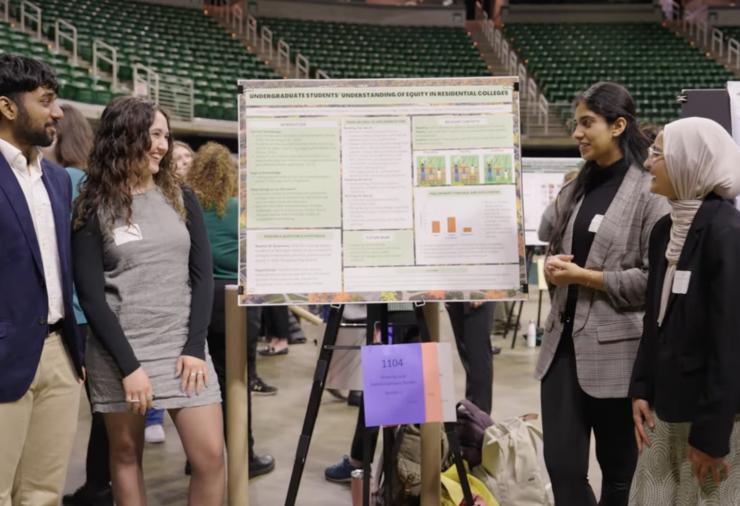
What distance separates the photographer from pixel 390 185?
7.41 ft

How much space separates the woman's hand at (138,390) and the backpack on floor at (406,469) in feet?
3.27

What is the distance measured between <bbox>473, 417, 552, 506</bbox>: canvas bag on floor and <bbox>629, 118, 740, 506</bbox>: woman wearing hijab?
92 centimetres

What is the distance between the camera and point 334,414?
14.5ft

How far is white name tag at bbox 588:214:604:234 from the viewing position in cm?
204

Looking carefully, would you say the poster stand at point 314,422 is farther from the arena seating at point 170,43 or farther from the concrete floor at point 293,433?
the arena seating at point 170,43

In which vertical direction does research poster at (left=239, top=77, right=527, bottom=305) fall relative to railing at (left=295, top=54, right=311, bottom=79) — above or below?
below

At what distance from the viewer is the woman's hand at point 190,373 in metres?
2.00

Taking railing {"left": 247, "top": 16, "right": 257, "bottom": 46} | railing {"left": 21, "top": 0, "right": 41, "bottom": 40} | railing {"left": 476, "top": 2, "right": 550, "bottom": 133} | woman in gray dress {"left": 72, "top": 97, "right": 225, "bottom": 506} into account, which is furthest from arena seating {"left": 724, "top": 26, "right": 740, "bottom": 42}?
woman in gray dress {"left": 72, "top": 97, "right": 225, "bottom": 506}

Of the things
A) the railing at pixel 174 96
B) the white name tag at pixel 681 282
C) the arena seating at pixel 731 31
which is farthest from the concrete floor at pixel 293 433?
the arena seating at pixel 731 31

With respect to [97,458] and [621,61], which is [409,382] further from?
[621,61]

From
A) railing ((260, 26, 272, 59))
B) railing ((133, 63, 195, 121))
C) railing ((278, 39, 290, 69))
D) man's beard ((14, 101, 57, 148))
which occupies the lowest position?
man's beard ((14, 101, 57, 148))

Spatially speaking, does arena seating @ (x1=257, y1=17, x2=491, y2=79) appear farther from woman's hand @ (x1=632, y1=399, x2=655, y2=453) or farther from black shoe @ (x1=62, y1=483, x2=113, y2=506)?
woman's hand @ (x1=632, y1=399, x2=655, y2=453)

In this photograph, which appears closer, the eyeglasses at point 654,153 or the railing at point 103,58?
the eyeglasses at point 654,153

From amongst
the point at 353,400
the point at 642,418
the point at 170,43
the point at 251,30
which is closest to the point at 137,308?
the point at 642,418
